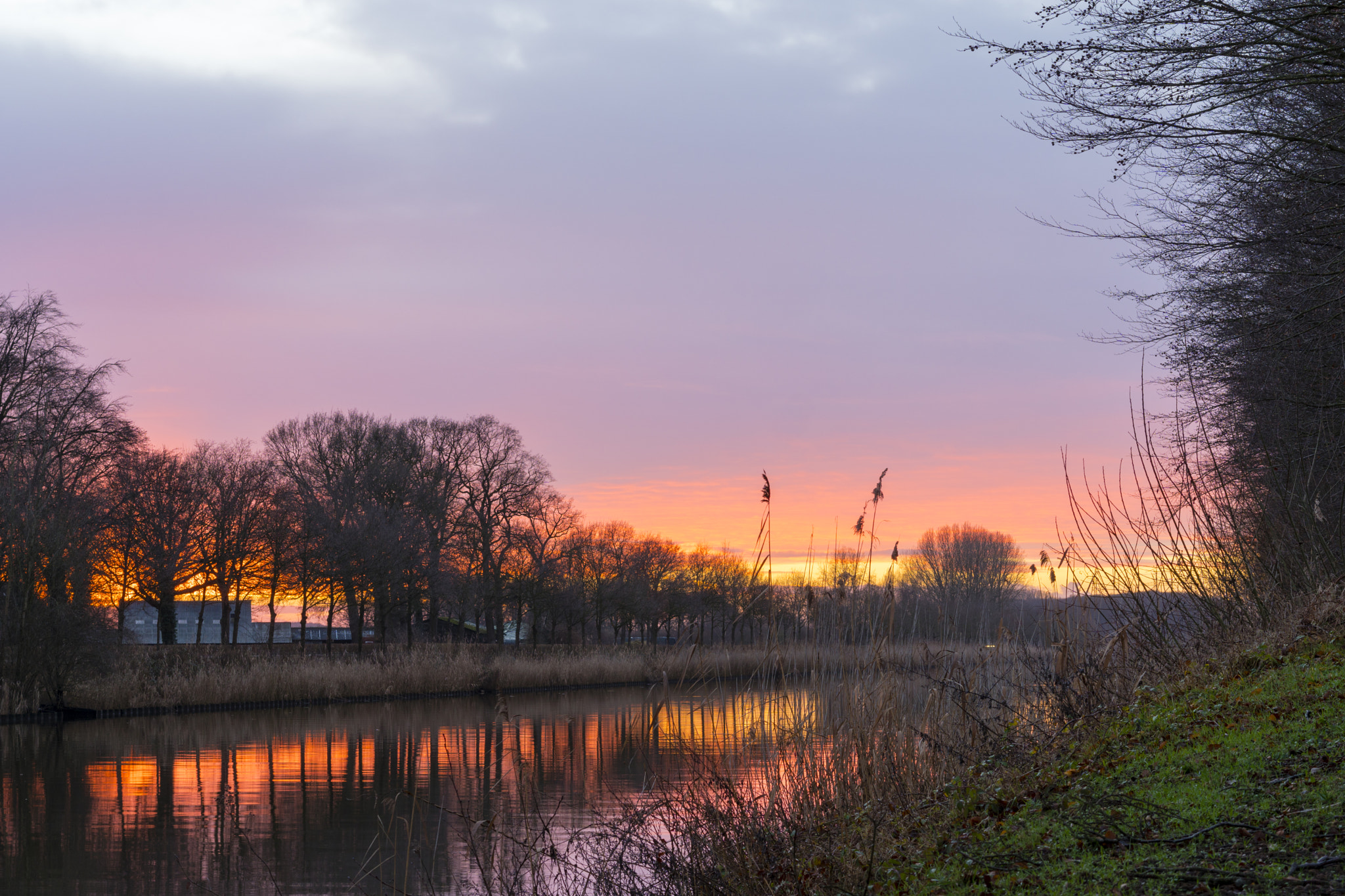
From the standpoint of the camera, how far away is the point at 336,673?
94.1 feet

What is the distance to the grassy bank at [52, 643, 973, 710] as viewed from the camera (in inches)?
976

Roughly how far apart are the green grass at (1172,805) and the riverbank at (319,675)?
517 inches

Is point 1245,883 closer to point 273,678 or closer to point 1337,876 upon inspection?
point 1337,876

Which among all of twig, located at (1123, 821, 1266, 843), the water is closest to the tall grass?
the water

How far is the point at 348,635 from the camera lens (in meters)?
69.2

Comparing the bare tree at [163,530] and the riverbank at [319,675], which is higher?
the bare tree at [163,530]

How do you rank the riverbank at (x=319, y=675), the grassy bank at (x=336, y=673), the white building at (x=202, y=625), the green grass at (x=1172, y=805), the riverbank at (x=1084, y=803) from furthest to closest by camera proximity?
the white building at (x=202, y=625)
the grassy bank at (x=336, y=673)
the riverbank at (x=319, y=675)
the riverbank at (x=1084, y=803)
the green grass at (x=1172, y=805)

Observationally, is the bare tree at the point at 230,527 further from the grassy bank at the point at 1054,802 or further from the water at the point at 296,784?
the grassy bank at the point at 1054,802

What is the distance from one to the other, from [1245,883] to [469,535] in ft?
144

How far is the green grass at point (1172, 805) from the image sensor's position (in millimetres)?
3840

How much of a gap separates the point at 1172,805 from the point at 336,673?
26.8 m

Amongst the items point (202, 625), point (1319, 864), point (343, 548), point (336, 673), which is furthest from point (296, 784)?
point (202, 625)

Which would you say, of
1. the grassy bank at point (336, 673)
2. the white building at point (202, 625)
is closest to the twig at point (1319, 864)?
the grassy bank at point (336, 673)

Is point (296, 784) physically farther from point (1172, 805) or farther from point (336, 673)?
point (336, 673)
